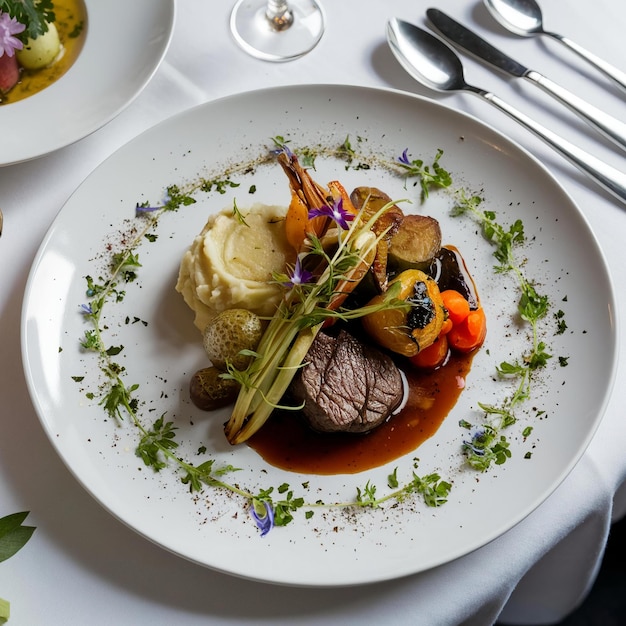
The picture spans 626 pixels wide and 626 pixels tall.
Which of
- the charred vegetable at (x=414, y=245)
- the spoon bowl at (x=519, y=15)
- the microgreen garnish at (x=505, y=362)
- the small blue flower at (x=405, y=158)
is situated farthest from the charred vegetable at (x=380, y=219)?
the spoon bowl at (x=519, y=15)

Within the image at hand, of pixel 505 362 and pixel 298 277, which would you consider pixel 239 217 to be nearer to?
pixel 298 277

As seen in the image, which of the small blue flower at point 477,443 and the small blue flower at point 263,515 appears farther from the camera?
the small blue flower at point 477,443

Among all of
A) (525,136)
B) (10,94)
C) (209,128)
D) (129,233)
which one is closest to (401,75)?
(525,136)

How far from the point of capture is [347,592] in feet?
6.50

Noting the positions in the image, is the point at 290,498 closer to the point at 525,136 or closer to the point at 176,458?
the point at 176,458

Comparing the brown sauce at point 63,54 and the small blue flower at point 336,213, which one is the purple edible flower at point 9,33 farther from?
the small blue flower at point 336,213

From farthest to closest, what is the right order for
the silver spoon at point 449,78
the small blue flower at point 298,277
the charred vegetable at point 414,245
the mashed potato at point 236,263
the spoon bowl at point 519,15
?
the spoon bowl at point 519,15
the silver spoon at point 449,78
the charred vegetable at point 414,245
the mashed potato at point 236,263
the small blue flower at point 298,277

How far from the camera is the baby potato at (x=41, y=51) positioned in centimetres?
260

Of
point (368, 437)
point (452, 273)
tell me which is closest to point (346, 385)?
point (368, 437)

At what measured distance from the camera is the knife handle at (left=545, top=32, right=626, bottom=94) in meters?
2.72

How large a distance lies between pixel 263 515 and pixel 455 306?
862 millimetres

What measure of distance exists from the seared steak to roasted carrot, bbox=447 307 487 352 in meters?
0.21

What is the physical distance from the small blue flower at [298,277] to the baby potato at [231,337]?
0.49 feet

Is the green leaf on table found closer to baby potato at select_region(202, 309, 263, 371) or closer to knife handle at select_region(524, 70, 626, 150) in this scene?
baby potato at select_region(202, 309, 263, 371)
